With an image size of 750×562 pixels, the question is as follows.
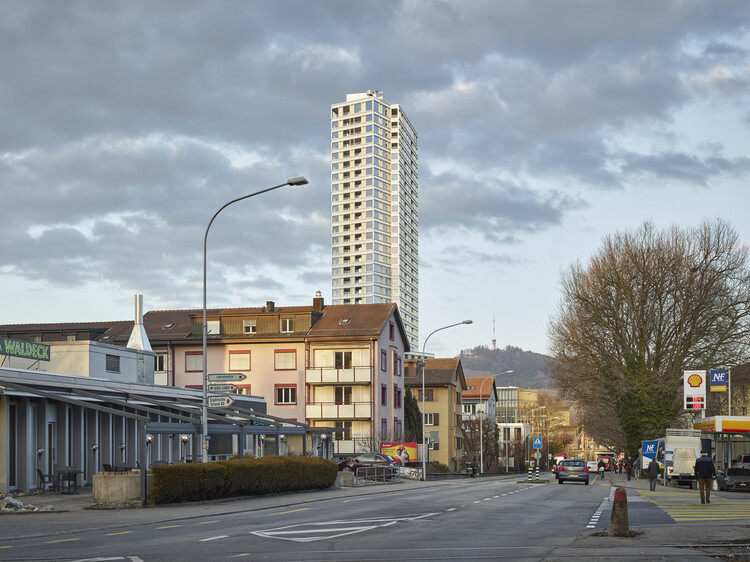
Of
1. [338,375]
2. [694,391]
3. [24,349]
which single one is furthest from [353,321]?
[24,349]

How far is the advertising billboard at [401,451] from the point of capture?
61812 millimetres

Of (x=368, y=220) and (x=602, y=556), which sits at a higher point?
(x=368, y=220)

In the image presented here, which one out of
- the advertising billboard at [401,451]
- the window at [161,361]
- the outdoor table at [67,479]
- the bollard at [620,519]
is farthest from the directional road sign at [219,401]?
the window at [161,361]

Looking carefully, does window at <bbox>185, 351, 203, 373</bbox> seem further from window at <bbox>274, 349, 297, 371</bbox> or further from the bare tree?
the bare tree

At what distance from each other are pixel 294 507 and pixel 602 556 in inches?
575

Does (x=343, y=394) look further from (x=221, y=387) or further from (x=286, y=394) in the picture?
(x=221, y=387)

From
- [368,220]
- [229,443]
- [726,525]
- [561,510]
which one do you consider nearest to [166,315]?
[229,443]

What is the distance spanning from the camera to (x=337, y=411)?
222 ft

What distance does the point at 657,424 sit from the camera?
2174 inches

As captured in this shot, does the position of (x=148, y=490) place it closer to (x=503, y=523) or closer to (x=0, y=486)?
(x=0, y=486)

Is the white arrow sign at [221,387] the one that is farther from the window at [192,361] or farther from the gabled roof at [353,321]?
the window at [192,361]

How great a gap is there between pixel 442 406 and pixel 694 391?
47277mm

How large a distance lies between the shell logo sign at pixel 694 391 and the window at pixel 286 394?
103ft

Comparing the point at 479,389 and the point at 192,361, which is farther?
the point at 479,389
